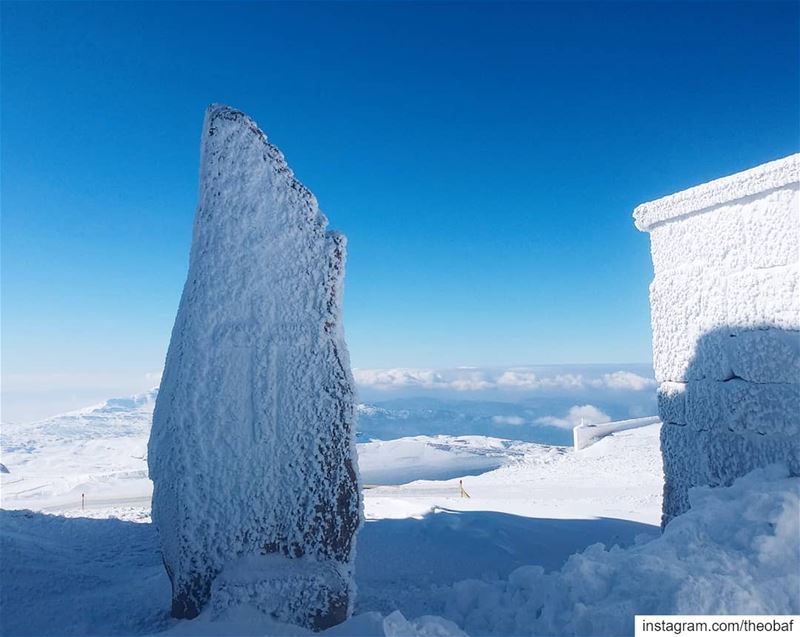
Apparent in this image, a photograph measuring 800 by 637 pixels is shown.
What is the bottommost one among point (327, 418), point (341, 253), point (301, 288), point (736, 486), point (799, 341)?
point (736, 486)

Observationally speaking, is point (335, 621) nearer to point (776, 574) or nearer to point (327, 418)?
point (327, 418)

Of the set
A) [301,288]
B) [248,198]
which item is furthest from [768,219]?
[248,198]

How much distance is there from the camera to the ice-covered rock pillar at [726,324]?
10.4ft

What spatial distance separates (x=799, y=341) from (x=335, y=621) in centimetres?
323

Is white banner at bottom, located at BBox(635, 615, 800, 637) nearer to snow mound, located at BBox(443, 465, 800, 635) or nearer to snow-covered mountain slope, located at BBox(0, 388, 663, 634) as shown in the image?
snow mound, located at BBox(443, 465, 800, 635)

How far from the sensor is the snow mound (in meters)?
2.16

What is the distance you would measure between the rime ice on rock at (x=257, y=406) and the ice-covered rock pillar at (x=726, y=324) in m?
2.45

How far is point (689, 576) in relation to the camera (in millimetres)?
2242

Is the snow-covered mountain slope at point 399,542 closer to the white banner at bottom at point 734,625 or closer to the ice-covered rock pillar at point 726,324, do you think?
the white banner at bottom at point 734,625

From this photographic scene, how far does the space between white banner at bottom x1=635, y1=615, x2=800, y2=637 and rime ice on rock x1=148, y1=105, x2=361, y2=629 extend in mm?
1909

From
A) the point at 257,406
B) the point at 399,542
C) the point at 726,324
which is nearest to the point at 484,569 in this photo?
the point at 399,542

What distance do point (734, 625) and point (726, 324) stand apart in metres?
2.10

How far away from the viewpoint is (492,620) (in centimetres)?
293

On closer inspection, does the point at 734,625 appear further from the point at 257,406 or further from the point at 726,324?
the point at 257,406
